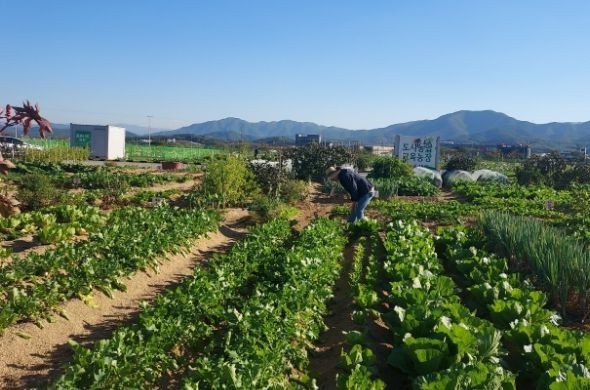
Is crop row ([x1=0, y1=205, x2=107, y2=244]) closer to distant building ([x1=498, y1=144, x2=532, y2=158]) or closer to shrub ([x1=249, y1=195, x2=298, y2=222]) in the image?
shrub ([x1=249, y1=195, x2=298, y2=222])

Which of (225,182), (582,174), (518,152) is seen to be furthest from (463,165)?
(518,152)

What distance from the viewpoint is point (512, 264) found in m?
8.15

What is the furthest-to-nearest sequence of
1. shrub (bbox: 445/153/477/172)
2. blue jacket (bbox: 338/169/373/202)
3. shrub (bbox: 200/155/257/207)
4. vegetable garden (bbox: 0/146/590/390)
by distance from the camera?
1. shrub (bbox: 445/153/477/172)
2. shrub (bbox: 200/155/257/207)
3. blue jacket (bbox: 338/169/373/202)
4. vegetable garden (bbox: 0/146/590/390)

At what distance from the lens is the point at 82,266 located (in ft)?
19.3

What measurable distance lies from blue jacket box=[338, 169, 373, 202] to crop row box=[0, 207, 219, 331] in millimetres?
3877

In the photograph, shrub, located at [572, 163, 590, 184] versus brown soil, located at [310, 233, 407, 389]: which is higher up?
shrub, located at [572, 163, 590, 184]

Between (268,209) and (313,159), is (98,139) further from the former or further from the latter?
(268,209)

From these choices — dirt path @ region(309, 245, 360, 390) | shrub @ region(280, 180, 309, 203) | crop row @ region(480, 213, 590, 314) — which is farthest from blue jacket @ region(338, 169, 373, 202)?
dirt path @ region(309, 245, 360, 390)

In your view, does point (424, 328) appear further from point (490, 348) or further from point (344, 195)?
point (344, 195)

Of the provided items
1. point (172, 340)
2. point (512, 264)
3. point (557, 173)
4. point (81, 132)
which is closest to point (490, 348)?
point (172, 340)

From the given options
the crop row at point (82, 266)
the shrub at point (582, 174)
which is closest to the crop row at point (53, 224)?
the crop row at point (82, 266)

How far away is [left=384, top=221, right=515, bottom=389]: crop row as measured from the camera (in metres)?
3.39

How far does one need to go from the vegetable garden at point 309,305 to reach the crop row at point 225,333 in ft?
0.05

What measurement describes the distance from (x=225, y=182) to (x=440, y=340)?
994cm
